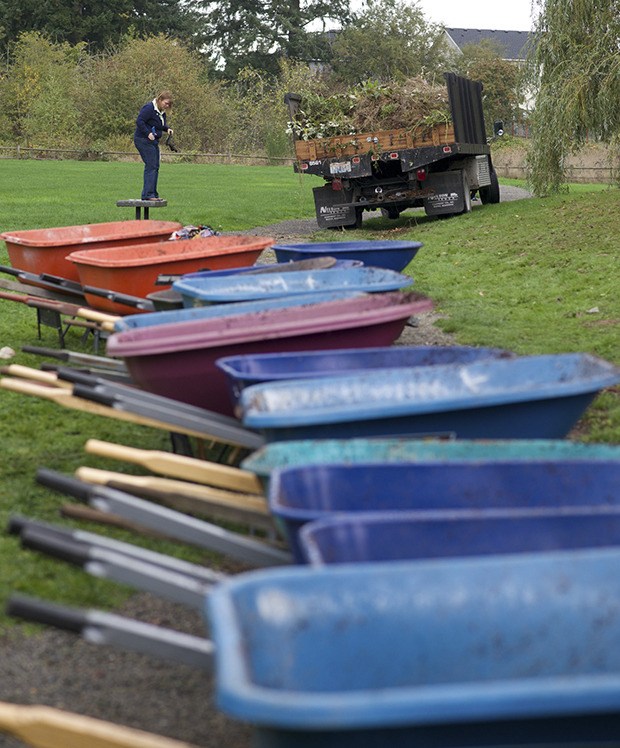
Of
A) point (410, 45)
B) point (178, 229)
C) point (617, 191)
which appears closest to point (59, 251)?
point (178, 229)

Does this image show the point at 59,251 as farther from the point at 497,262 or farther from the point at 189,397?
the point at 497,262

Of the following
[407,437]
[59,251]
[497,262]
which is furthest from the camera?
[497,262]

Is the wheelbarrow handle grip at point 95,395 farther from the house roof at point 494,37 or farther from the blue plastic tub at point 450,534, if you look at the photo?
the house roof at point 494,37

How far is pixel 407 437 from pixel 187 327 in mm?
2003

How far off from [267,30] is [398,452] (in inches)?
2349

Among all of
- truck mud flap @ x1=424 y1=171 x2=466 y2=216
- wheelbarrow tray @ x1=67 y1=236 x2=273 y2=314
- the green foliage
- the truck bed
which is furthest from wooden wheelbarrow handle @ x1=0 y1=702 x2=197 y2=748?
the green foliage

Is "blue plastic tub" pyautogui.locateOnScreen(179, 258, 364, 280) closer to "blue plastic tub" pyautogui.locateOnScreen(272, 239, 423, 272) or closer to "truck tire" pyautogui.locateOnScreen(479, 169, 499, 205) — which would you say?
"blue plastic tub" pyautogui.locateOnScreen(272, 239, 423, 272)

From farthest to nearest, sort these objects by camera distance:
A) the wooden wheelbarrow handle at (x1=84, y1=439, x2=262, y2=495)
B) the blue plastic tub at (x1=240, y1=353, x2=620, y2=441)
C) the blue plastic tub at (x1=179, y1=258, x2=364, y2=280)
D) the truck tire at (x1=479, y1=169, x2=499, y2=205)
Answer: the truck tire at (x1=479, y1=169, x2=499, y2=205)
the blue plastic tub at (x1=179, y1=258, x2=364, y2=280)
the wooden wheelbarrow handle at (x1=84, y1=439, x2=262, y2=495)
the blue plastic tub at (x1=240, y1=353, x2=620, y2=441)

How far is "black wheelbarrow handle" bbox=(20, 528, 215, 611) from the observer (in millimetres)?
3020

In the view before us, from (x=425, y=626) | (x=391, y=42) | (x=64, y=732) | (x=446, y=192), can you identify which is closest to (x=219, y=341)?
(x=425, y=626)

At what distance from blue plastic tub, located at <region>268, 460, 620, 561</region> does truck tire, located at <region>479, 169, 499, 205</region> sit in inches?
695

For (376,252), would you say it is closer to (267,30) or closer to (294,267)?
(294,267)

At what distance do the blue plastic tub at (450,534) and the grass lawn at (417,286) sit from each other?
1.61 m

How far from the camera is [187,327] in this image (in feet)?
19.9
